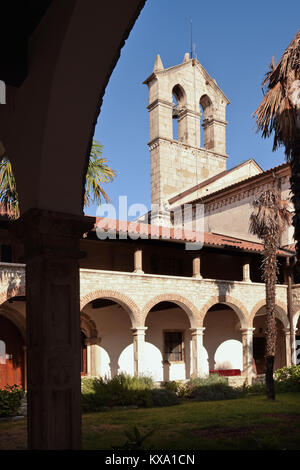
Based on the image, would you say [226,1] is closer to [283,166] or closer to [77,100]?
[77,100]

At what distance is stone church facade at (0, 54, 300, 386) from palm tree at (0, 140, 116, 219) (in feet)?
7.11

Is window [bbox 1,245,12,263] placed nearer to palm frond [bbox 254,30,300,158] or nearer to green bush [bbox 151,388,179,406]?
green bush [bbox 151,388,179,406]

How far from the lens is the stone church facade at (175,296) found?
19344 millimetres

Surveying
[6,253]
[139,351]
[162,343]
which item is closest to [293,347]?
[162,343]

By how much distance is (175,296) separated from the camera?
2050 centimetres

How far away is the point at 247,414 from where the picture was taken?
14.0 meters

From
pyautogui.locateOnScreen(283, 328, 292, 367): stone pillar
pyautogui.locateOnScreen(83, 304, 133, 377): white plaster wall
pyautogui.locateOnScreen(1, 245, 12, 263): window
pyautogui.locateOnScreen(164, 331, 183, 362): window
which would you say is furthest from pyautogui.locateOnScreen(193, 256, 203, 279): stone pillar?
pyautogui.locateOnScreen(1, 245, 12, 263): window

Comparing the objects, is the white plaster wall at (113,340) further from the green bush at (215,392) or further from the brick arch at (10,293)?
the brick arch at (10,293)

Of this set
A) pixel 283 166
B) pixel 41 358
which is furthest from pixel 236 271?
pixel 41 358

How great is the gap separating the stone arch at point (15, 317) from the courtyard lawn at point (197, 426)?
19.9 ft

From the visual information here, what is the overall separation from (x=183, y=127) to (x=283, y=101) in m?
27.5

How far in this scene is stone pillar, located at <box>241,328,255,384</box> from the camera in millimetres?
22266

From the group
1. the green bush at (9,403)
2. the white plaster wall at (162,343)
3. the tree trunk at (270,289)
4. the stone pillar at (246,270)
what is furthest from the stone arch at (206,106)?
the green bush at (9,403)

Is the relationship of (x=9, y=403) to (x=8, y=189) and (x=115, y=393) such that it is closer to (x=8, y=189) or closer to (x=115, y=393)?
(x=115, y=393)
